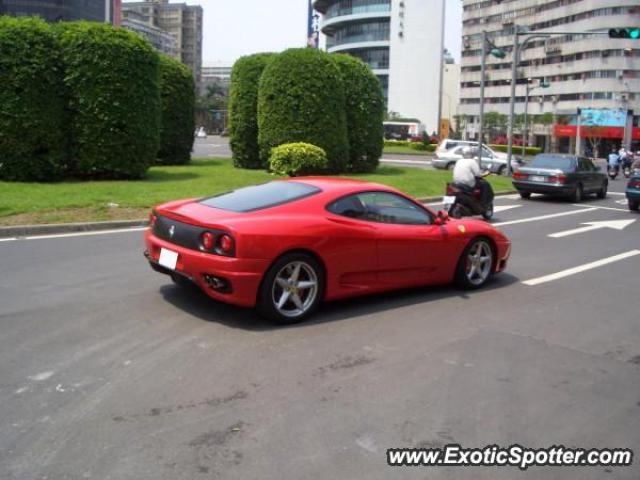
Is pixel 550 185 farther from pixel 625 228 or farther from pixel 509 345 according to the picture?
pixel 509 345

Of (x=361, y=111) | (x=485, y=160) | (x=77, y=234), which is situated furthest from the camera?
(x=485, y=160)

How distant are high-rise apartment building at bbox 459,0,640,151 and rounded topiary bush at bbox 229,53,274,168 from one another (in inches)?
2277

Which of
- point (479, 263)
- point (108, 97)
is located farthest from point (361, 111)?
point (479, 263)

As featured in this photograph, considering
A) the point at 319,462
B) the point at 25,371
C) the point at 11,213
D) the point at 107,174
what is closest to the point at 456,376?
the point at 319,462

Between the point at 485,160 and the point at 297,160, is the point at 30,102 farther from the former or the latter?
the point at 485,160

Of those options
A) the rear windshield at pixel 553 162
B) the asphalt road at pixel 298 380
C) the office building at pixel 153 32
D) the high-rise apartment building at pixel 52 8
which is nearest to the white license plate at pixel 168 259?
the asphalt road at pixel 298 380

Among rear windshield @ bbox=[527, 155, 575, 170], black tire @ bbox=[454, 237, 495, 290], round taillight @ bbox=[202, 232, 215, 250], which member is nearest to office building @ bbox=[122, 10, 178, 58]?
rear windshield @ bbox=[527, 155, 575, 170]

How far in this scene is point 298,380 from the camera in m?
4.83

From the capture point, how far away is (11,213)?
1203cm

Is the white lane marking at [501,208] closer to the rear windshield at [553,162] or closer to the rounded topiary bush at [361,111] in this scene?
the rear windshield at [553,162]

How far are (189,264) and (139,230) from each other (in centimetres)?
629

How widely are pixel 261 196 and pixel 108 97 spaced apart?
11.9 meters

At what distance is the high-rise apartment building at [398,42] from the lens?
4053 inches

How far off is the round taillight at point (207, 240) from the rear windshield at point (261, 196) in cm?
48
